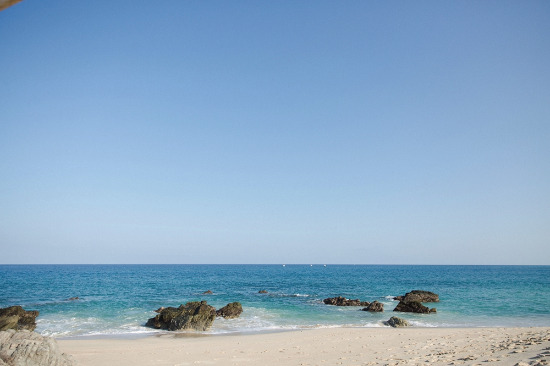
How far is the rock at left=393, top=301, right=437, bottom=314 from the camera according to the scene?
29469 millimetres

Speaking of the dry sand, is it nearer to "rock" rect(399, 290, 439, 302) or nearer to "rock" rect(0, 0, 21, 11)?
"rock" rect(0, 0, 21, 11)

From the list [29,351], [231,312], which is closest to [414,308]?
[231,312]

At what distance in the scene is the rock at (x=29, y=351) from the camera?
402 inches

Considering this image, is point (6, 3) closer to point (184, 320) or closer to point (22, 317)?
point (184, 320)

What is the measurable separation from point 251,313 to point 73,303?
1981 cm

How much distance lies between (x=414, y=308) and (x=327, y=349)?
59.2ft

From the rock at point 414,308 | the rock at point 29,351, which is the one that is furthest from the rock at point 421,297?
the rock at point 29,351

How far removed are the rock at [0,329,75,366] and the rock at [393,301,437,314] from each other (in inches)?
1064

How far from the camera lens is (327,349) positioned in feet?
50.0

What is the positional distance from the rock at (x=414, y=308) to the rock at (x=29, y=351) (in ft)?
88.6

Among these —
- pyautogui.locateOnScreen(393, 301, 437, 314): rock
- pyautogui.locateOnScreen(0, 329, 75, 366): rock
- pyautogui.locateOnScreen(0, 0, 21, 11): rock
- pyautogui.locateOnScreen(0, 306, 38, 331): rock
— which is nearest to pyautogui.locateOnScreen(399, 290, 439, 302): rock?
pyautogui.locateOnScreen(393, 301, 437, 314): rock

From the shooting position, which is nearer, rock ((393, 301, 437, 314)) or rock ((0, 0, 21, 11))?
rock ((0, 0, 21, 11))

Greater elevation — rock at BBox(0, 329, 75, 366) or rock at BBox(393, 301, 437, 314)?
rock at BBox(0, 329, 75, 366)

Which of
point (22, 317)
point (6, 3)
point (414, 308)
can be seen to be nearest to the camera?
point (6, 3)
